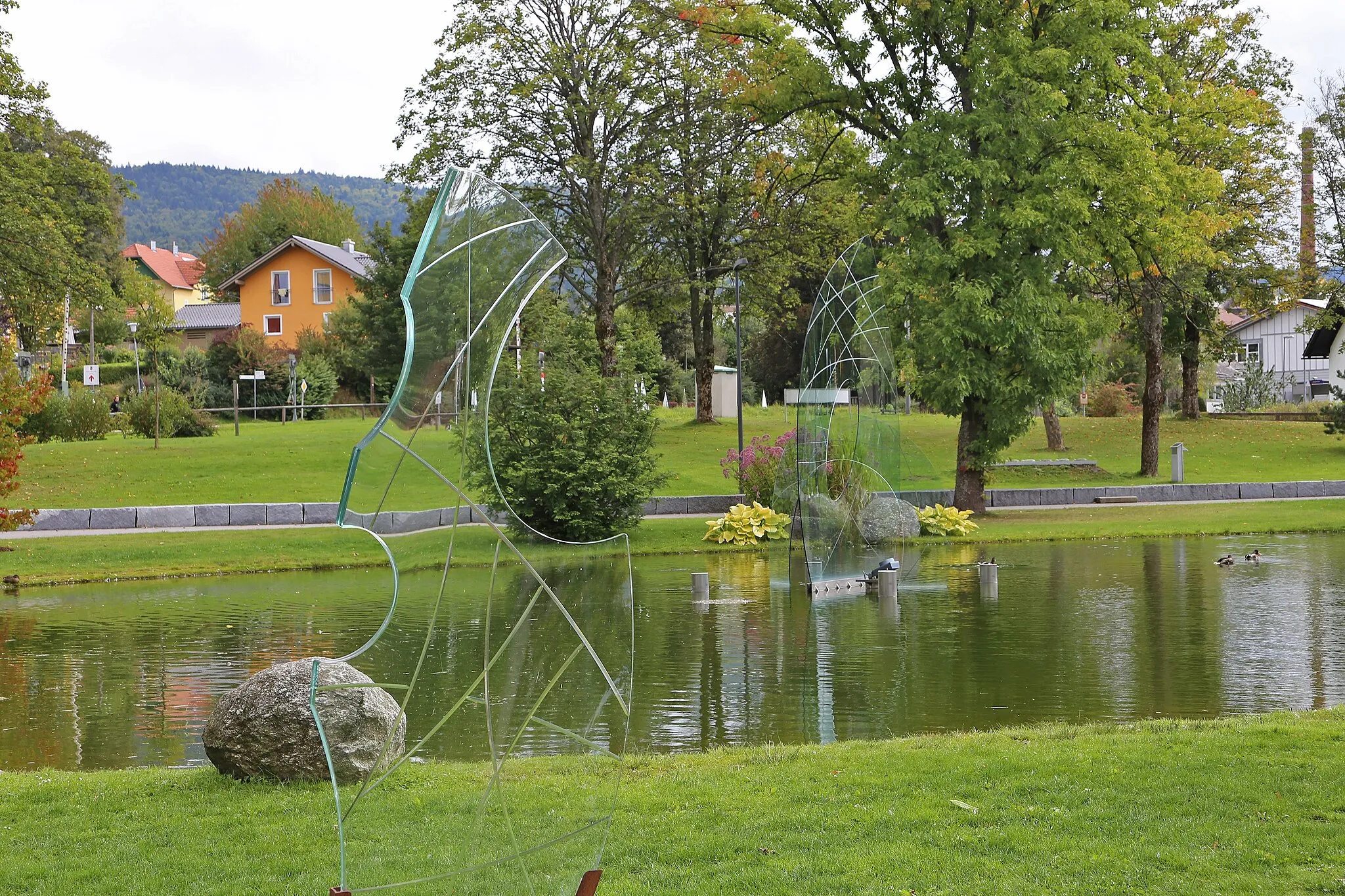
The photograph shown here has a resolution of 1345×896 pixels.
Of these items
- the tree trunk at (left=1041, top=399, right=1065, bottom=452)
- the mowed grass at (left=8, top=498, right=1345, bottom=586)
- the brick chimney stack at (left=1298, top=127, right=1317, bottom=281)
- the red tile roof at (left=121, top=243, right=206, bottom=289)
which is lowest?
the mowed grass at (left=8, top=498, right=1345, bottom=586)

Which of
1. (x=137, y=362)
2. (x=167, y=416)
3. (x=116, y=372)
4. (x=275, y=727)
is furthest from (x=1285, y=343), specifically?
(x=275, y=727)

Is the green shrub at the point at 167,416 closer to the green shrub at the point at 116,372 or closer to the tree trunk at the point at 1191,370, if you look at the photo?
the green shrub at the point at 116,372

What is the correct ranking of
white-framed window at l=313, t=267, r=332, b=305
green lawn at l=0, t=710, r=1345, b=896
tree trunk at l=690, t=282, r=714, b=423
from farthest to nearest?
white-framed window at l=313, t=267, r=332, b=305
tree trunk at l=690, t=282, r=714, b=423
green lawn at l=0, t=710, r=1345, b=896

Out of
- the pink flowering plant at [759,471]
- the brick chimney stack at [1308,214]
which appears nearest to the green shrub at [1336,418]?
the brick chimney stack at [1308,214]

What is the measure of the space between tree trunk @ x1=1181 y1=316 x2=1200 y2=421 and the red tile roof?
9029cm

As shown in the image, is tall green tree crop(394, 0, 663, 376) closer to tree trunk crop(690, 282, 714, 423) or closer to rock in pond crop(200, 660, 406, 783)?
tree trunk crop(690, 282, 714, 423)

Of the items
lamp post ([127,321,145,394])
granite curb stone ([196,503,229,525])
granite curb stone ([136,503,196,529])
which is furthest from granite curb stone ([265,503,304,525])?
lamp post ([127,321,145,394])

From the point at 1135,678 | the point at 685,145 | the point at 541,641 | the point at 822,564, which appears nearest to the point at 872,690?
the point at 1135,678

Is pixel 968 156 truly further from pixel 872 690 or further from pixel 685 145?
pixel 872 690

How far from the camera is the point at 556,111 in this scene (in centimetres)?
3028

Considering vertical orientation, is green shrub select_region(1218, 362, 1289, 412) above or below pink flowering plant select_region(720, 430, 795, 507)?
above

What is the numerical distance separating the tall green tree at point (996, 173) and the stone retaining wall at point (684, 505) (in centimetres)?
319

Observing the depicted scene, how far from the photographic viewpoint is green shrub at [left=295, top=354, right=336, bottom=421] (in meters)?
48.0

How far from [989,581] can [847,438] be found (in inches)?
109
